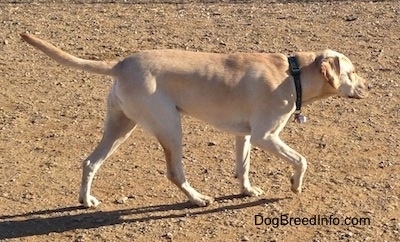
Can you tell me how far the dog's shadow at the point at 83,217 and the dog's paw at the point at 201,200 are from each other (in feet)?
0.10

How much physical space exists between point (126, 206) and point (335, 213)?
1428mm

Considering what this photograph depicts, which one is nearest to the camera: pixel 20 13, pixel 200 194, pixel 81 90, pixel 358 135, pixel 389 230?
pixel 389 230

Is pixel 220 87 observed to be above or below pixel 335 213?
above

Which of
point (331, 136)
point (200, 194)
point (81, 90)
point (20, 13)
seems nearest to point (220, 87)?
point (200, 194)

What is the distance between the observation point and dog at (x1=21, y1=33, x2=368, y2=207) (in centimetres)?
545

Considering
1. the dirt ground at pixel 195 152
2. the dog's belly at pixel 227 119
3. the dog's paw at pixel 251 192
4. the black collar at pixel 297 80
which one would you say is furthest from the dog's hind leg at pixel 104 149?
the black collar at pixel 297 80

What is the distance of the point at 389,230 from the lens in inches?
212

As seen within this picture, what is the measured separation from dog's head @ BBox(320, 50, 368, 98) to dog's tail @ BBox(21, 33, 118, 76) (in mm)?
1419

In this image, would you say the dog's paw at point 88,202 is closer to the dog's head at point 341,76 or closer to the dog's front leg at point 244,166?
the dog's front leg at point 244,166

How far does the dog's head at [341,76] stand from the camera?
18.5ft

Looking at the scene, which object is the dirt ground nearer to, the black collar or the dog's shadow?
the dog's shadow

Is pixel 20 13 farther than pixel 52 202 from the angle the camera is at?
Yes

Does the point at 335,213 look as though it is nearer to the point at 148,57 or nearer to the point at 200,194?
the point at 200,194

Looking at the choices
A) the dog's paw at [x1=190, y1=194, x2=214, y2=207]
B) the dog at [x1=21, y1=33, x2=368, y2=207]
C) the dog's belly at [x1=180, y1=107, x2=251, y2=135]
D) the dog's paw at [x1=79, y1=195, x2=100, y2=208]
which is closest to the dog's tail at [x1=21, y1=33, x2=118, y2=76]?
the dog at [x1=21, y1=33, x2=368, y2=207]
